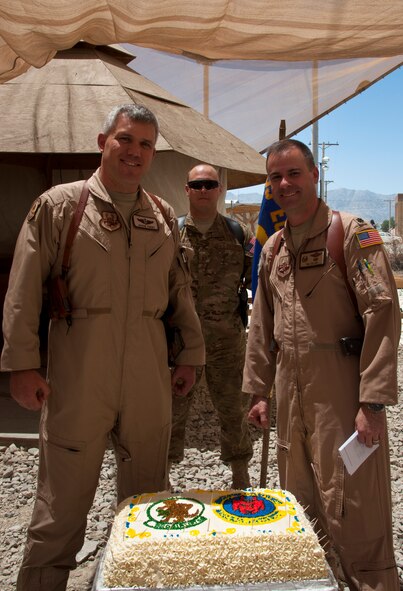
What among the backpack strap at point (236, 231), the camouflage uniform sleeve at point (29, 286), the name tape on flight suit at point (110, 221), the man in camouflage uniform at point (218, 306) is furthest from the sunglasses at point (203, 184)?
the camouflage uniform sleeve at point (29, 286)

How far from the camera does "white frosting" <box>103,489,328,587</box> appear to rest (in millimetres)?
1657

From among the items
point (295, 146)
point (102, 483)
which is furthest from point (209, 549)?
point (102, 483)

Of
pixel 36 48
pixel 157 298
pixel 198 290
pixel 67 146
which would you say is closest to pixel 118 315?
pixel 157 298

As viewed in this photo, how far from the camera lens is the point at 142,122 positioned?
7.87ft

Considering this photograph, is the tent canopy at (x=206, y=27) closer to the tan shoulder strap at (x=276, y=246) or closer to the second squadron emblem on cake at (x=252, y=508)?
the tan shoulder strap at (x=276, y=246)

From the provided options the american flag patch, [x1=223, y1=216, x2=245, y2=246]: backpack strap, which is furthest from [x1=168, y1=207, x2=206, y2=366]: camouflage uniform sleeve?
[x1=223, y1=216, x2=245, y2=246]: backpack strap

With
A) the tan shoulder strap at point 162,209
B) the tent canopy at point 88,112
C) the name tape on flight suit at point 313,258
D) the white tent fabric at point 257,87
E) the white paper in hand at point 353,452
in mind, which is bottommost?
the white paper in hand at point 353,452

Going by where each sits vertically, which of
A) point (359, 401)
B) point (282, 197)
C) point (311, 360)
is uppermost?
point (282, 197)

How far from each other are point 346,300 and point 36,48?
1726mm

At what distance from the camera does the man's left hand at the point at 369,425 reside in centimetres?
218

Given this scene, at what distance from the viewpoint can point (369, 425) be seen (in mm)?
2188

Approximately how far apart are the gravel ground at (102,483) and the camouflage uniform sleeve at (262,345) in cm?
127

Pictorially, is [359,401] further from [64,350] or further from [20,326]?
[20,326]

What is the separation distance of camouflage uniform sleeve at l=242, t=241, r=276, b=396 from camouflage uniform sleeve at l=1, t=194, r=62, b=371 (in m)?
0.96
